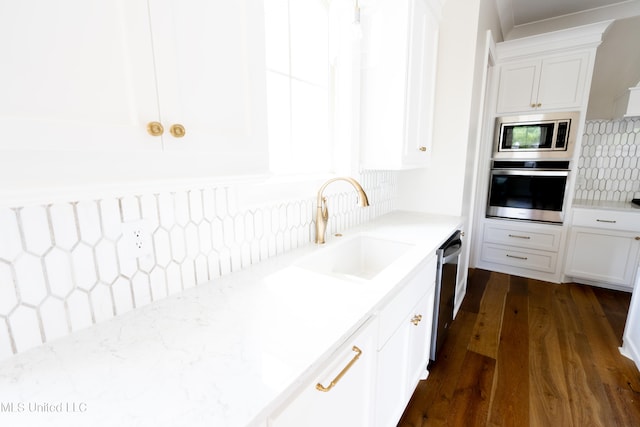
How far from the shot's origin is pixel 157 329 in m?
0.75

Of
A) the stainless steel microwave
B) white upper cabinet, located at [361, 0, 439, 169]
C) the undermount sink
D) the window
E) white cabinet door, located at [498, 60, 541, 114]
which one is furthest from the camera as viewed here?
white cabinet door, located at [498, 60, 541, 114]

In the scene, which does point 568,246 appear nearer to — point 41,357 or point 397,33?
point 397,33

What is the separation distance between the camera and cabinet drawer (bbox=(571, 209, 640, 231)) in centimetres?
254

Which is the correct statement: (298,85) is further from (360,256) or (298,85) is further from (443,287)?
(443,287)

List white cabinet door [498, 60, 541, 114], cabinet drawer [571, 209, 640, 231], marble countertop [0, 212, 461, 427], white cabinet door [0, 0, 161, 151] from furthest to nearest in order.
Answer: white cabinet door [498, 60, 541, 114] < cabinet drawer [571, 209, 640, 231] < marble countertop [0, 212, 461, 427] < white cabinet door [0, 0, 161, 151]

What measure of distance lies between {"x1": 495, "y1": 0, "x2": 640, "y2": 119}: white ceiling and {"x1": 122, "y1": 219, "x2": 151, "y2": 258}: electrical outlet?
11.3 feet

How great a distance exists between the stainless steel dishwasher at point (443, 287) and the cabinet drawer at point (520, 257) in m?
1.61

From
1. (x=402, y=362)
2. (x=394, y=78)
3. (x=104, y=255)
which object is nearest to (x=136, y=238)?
(x=104, y=255)

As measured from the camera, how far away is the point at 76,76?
433 millimetres

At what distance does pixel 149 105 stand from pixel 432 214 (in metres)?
2.19

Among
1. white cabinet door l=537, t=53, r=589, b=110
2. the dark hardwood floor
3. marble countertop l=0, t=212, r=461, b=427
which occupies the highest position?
white cabinet door l=537, t=53, r=589, b=110

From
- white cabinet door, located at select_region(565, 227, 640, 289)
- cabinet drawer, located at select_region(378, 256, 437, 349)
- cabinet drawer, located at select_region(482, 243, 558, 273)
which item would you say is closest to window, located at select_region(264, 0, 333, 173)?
cabinet drawer, located at select_region(378, 256, 437, 349)

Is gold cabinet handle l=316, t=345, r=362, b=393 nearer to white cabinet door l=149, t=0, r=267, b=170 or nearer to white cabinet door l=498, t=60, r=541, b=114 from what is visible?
white cabinet door l=149, t=0, r=267, b=170

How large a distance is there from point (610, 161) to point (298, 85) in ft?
11.1
